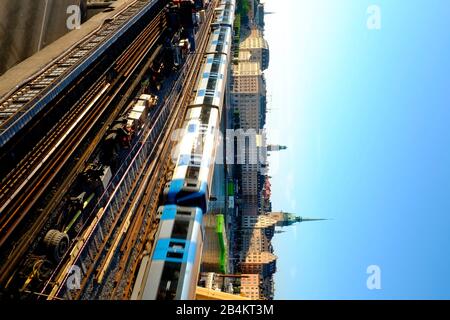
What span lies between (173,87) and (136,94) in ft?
23.5

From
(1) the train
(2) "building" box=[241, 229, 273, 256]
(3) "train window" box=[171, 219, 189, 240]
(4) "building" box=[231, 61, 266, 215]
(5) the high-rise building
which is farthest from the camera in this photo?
(2) "building" box=[241, 229, 273, 256]

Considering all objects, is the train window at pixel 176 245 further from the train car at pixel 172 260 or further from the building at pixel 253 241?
the building at pixel 253 241

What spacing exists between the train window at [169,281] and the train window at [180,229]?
1710mm

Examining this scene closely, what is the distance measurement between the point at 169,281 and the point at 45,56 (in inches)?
529

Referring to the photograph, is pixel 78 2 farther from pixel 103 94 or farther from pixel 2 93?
pixel 2 93

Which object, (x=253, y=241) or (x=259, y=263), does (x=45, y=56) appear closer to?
(x=259, y=263)

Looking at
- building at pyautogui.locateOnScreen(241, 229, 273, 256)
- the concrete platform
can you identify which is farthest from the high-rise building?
the concrete platform

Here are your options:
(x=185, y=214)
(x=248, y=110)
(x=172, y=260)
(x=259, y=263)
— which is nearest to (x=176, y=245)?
(x=172, y=260)

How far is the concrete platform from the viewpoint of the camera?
14.5 meters

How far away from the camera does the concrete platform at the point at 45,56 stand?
47.6 ft

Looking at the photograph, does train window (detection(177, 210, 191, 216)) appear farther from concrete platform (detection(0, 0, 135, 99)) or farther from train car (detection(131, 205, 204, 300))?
concrete platform (detection(0, 0, 135, 99))

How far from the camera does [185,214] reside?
17312mm

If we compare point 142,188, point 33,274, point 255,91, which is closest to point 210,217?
point 142,188
